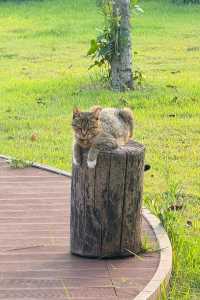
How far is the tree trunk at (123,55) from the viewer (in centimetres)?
1368

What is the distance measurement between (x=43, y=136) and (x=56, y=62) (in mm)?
6259

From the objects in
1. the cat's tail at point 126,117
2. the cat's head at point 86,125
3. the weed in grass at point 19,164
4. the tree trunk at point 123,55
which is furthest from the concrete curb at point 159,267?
the tree trunk at point 123,55

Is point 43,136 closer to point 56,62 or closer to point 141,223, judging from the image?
point 141,223

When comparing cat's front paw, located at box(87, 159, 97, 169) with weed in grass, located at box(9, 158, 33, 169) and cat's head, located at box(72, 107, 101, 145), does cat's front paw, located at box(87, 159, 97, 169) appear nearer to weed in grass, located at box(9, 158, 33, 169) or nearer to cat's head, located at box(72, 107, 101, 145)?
cat's head, located at box(72, 107, 101, 145)

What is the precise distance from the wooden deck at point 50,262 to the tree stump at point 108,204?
11 cm

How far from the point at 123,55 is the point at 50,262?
7.62 m

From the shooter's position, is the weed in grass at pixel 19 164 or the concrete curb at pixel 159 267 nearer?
the concrete curb at pixel 159 267

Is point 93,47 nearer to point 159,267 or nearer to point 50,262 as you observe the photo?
point 50,262

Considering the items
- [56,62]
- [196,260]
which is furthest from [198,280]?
[56,62]

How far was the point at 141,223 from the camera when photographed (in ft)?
22.5

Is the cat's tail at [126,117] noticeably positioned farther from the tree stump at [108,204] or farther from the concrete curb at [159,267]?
the concrete curb at [159,267]

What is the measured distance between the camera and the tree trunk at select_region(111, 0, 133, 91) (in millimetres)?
13680


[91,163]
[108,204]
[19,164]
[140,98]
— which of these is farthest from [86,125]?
[140,98]

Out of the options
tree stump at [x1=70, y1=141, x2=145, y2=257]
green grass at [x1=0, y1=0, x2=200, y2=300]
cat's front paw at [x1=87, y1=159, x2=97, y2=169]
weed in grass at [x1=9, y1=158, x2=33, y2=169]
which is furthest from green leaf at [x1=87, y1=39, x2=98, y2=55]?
cat's front paw at [x1=87, y1=159, x2=97, y2=169]
